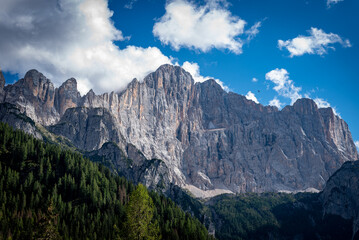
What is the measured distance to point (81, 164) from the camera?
151250 mm

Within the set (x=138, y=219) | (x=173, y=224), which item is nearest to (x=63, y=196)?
(x=173, y=224)

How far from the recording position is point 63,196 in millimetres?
127688

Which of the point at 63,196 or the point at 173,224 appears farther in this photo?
the point at 63,196

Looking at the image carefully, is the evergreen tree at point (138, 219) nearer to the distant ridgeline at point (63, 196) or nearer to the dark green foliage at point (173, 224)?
the distant ridgeline at point (63, 196)

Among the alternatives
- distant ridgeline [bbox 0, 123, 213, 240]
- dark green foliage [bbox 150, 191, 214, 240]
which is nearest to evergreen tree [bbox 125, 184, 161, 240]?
distant ridgeline [bbox 0, 123, 213, 240]

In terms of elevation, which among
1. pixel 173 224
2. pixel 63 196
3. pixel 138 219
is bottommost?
pixel 173 224

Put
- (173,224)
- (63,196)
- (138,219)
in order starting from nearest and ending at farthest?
1. (138,219)
2. (173,224)
3. (63,196)

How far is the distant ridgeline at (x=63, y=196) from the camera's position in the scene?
101 metres

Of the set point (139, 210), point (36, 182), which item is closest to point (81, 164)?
point (36, 182)

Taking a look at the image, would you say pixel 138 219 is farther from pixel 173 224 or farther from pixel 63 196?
pixel 63 196

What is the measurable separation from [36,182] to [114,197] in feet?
99.6

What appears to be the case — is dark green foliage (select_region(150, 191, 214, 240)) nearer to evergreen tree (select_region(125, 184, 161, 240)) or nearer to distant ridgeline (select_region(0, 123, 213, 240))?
distant ridgeline (select_region(0, 123, 213, 240))

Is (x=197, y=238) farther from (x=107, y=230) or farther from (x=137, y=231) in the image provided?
(x=137, y=231)

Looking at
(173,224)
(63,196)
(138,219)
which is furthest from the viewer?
(63,196)
